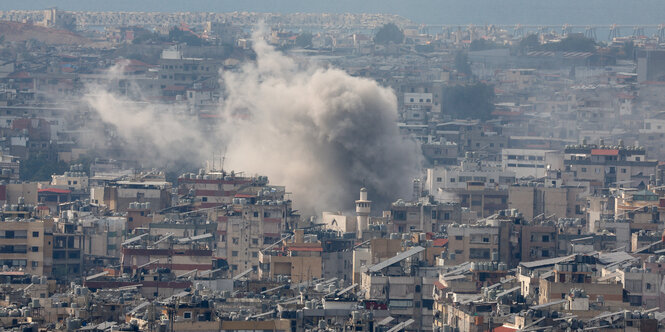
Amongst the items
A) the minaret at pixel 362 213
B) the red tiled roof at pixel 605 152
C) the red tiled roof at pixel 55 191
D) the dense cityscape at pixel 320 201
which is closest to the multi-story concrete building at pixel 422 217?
the dense cityscape at pixel 320 201

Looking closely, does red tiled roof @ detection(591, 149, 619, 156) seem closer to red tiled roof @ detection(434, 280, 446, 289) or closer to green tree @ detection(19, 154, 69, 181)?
green tree @ detection(19, 154, 69, 181)

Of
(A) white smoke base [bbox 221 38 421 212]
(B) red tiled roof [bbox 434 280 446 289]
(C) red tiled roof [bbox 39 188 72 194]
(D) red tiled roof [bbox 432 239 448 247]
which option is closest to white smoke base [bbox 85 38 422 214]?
(A) white smoke base [bbox 221 38 421 212]

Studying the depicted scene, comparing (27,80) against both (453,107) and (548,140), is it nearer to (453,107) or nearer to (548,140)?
(453,107)

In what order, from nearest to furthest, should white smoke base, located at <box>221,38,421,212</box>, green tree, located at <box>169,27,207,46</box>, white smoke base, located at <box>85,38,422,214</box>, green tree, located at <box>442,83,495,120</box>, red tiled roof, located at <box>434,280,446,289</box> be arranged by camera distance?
red tiled roof, located at <box>434,280,446,289</box> → white smoke base, located at <box>221,38,421,212</box> → white smoke base, located at <box>85,38,422,214</box> → green tree, located at <box>442,83,495,120</box> → green tree, located at <box>169,27,207,46</box>

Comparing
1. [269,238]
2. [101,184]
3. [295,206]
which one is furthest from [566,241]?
[101,184]

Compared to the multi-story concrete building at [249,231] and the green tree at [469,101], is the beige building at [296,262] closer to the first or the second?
the multi-story concrete building at [249,231]
